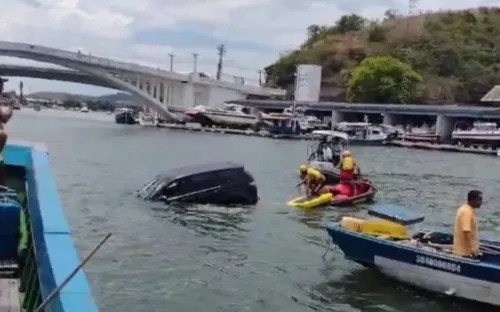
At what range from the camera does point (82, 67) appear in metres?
96.4

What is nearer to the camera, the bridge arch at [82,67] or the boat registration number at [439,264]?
the boat registration number at [439,264]

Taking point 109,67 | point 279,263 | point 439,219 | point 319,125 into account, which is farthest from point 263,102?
point 279,263

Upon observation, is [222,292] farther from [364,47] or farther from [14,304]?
[364,47]

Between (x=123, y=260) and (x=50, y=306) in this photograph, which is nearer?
(x=50, y=306)

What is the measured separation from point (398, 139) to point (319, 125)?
14.0 metres

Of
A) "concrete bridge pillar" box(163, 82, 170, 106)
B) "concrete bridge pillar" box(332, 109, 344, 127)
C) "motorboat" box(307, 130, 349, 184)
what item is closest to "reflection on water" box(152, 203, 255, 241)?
"motorboat" box(307, 130, 349, 184)

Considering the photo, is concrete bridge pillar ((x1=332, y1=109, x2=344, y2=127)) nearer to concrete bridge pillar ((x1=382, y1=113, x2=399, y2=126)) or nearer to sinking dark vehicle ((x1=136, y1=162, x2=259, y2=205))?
concrete bridge pillar ((x1=382, y1=113, x2=399, y2=126))

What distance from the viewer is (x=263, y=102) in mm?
121375

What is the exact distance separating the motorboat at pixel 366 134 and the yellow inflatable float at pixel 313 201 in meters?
54.3

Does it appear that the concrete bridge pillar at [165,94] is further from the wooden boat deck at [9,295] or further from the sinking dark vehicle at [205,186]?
the wooden boat deck at [9,295]

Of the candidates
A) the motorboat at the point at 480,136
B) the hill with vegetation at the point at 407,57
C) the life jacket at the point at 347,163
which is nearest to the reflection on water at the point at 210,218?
the life jacket at the point at 347,163

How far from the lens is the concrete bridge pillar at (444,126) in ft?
322

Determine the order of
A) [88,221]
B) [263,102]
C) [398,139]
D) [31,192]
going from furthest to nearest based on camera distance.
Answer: [263,102], [398,139], [88,221], [31,192]

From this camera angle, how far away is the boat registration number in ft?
46.8
